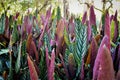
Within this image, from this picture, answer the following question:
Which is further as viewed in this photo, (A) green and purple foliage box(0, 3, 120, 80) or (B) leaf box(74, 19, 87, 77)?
(B) leaf box(74, 19, 87, 77)

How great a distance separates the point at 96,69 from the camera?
0.41m

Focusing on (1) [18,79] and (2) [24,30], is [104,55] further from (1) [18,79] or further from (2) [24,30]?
(2) [24,30]

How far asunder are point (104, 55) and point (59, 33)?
1.64 ft

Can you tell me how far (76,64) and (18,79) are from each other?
148 millimetres

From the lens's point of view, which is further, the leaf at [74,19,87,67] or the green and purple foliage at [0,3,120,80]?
the leaf at [74,19,87,67]

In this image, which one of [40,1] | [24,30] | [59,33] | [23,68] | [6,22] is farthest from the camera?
[40,1]

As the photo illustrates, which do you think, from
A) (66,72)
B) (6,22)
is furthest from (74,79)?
(6,22)

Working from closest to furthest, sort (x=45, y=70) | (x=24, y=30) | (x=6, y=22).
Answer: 1. (x=45, y=70)
2. (x=24, y=30)
3. (x=6, y=22)

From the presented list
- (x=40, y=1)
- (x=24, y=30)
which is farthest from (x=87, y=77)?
(x=40, y=1)

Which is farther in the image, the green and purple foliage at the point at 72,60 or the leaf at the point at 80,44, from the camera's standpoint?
the leaf at the point at 80,44

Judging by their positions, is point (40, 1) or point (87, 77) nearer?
point (87, 77)

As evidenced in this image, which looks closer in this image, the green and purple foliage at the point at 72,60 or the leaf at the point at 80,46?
the green and purple foliage at the point at 72,60

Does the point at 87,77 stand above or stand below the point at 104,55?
below

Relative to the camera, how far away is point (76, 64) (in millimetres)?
596
